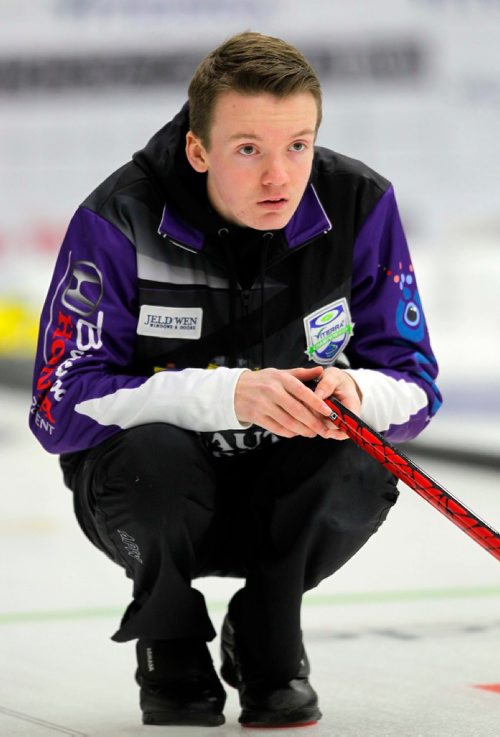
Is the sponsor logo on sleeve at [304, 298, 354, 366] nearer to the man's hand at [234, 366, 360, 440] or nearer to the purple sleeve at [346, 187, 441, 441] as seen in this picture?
the purple sleeve at [346, 187, 441, 441]

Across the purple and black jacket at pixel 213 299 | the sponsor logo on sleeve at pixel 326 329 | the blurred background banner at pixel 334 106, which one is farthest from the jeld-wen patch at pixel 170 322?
the blurred background banner at pixel 334 106

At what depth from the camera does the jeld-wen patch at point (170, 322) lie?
1532mm

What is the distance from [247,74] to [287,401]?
1.17 ft

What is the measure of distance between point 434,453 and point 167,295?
2512 millimetres

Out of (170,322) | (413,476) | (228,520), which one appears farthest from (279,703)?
(170,322)

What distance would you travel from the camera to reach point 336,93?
449cm

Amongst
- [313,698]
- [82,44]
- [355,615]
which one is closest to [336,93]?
[82,44]

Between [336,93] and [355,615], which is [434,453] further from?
[355,615]

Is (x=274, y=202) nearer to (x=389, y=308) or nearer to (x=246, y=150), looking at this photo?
(x=246, y=150)

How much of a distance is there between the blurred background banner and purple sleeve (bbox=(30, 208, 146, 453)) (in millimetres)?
2927

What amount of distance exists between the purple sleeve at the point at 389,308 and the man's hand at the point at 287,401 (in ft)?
0.61

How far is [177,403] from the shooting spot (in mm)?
1422

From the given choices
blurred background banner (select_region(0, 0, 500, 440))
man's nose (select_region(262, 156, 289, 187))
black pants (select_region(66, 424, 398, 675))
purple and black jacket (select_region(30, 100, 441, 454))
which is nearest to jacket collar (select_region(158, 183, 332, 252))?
purple and black jacket (select_region(30, 100, 441, 454))

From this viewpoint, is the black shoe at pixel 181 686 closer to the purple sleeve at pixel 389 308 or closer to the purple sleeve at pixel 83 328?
the purple sleeve at pixel 83 328
